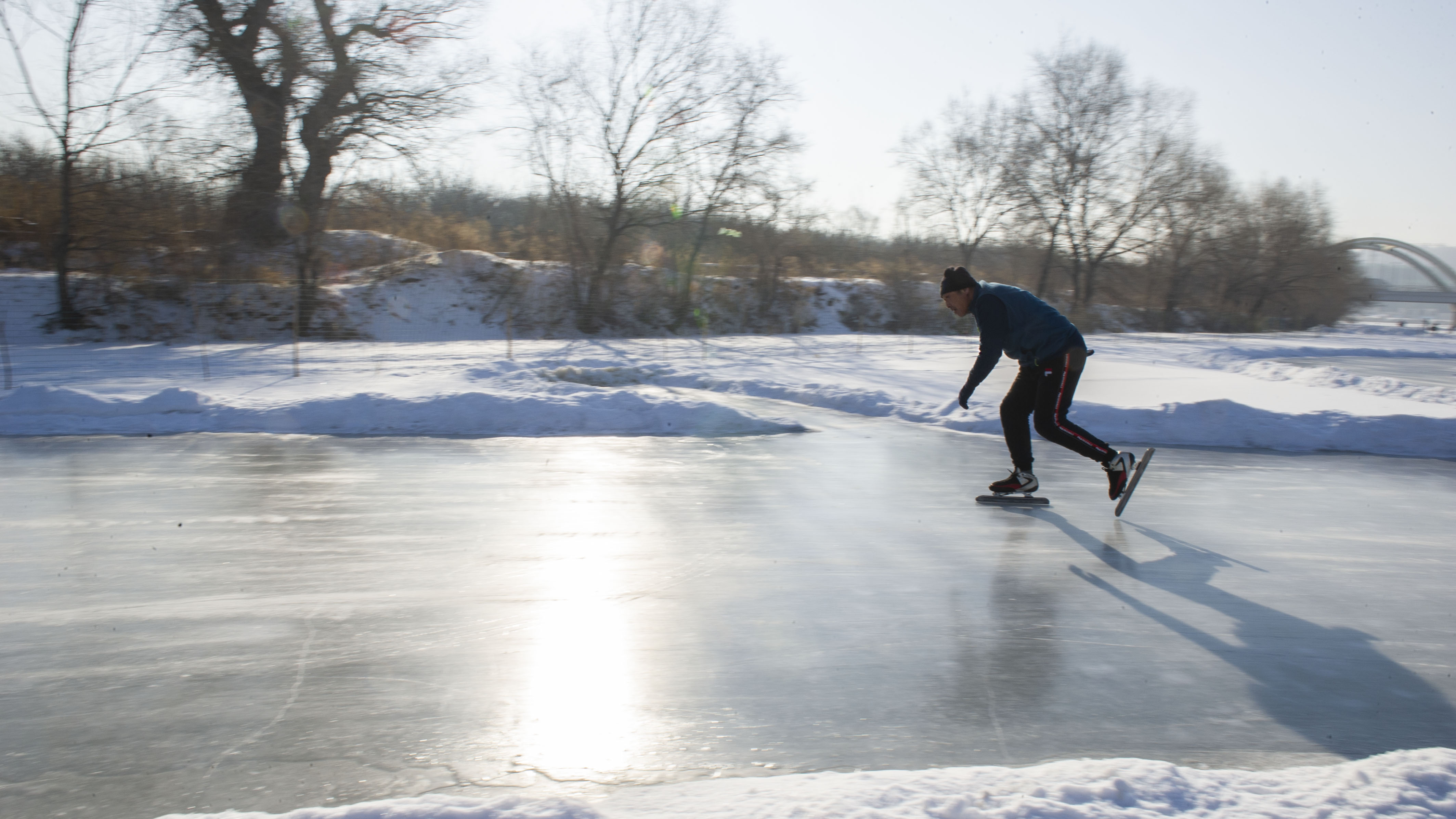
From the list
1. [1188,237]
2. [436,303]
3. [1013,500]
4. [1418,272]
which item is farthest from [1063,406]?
[1418,272]

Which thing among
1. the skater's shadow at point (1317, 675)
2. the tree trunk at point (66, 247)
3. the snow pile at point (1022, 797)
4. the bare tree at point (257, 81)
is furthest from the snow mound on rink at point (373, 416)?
the bare tree at point (257, 81)

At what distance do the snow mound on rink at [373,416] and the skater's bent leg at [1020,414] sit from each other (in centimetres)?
317

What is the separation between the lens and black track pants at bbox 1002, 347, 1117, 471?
18.0 ft

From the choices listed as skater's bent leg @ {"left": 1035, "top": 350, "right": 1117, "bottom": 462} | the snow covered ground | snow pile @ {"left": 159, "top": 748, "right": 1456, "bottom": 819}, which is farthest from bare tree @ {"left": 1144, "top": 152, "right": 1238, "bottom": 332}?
snow pile @ {"left": 159, "top": 748, "right": 1456, "bottom": 819}

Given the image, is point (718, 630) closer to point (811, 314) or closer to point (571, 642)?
point (571, 642)

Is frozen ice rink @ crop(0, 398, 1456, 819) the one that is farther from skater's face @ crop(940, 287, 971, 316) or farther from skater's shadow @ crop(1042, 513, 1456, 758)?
skater's face @ crop(940, 287, 971, 316)

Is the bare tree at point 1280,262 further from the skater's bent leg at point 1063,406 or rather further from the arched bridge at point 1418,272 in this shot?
the skater's bent leg at point 1063,406

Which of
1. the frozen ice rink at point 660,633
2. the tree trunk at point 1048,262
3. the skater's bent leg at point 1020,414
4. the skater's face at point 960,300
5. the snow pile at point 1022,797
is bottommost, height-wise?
the frozen ice rink at point 660,633

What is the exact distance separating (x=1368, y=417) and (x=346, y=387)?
10.7 m

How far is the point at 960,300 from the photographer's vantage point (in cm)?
532

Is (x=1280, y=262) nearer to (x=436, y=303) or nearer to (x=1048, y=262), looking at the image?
(x=1048, y=262)

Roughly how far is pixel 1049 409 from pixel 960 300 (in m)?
0.89

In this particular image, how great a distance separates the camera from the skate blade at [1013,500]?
5.65m

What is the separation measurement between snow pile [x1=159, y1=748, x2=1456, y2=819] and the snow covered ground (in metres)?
6.44
